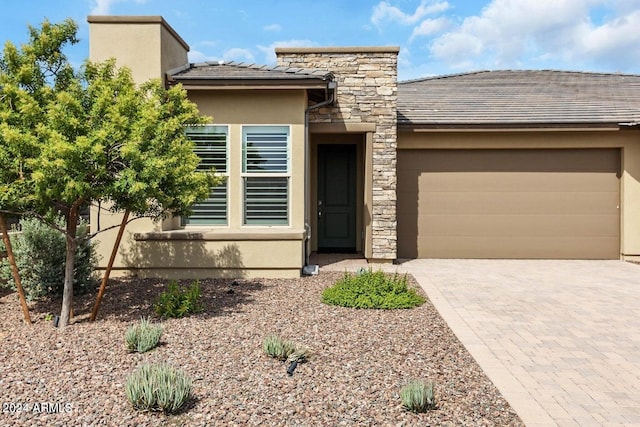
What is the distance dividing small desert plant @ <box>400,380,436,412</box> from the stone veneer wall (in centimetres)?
636

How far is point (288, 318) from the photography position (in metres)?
5.52

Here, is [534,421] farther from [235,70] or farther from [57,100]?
[235,70]

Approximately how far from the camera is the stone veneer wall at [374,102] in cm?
932

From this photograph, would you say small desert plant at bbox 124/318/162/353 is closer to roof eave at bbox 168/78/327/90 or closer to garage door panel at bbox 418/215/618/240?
roof eave at bbox 168/78/327/90

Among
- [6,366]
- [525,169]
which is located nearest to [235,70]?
[6,366]

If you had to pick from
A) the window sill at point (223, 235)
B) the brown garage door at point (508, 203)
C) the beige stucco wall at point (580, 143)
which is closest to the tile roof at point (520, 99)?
the beige stucco wall at point (580, 143)

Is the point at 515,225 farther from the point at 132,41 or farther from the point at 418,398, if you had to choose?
the point at 132,41

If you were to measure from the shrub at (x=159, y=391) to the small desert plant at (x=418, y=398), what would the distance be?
1.54 meters

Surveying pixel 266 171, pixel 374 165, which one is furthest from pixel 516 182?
pixel 266 171

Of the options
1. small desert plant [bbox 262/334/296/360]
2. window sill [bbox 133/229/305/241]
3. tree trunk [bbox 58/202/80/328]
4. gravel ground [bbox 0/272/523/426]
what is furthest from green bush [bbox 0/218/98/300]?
small desert plant [bbox 262/334/296/360]

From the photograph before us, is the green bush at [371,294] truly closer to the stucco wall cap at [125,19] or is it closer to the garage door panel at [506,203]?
the garage door panel at [506,203]

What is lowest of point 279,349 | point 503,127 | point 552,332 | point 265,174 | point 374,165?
point 552,332

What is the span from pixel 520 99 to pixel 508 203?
10.4 feet

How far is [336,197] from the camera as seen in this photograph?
→ 440 inches
